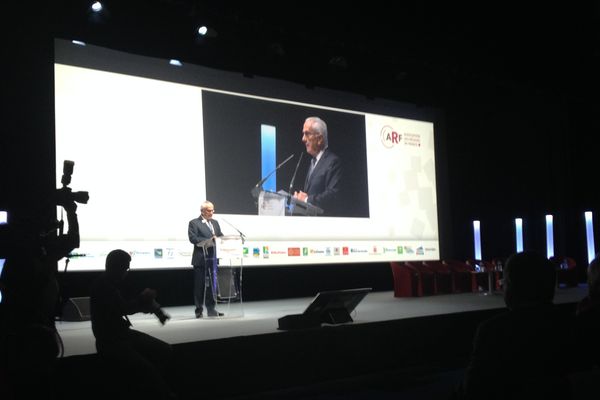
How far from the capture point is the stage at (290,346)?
13.6ft

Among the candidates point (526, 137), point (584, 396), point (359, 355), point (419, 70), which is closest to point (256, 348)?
point (359, 355)

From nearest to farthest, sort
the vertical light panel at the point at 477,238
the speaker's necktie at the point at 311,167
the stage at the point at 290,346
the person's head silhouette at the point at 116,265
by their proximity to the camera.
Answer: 1. the person's head silhouette at the point at 116,265
2. the stage at the point at 290,346
3. the speaker's necktie at the point at 311,167
4. the vertical light panel at the point at 477,238

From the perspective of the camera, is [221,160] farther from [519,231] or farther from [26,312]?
[519,231]

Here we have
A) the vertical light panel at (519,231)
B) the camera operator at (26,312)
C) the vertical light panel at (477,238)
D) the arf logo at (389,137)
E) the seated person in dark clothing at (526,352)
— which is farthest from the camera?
the vertical light panel at (519,231)

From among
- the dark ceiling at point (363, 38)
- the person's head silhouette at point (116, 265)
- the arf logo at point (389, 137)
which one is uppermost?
the dark ceiling at point (363, 38)

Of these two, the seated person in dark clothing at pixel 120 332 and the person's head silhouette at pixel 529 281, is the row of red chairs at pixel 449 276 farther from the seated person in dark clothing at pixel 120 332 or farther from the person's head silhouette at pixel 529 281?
the person's head silhouette at pixel 529 281

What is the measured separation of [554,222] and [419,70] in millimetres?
4104

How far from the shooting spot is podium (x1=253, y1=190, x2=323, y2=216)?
24.5ft

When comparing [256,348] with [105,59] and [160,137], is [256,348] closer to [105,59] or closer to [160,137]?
[160,137]

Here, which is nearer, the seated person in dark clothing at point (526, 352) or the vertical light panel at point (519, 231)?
the seated person in dark clothing at point (526, 352)

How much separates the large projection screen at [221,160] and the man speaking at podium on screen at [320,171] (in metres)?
0.10

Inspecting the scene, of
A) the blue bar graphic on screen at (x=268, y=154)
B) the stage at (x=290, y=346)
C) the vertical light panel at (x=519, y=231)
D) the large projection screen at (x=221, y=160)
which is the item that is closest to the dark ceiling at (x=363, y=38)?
the large projection screen at (x=221, y=160)

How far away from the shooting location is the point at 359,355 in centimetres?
488

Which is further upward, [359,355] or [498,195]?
[498,195]
